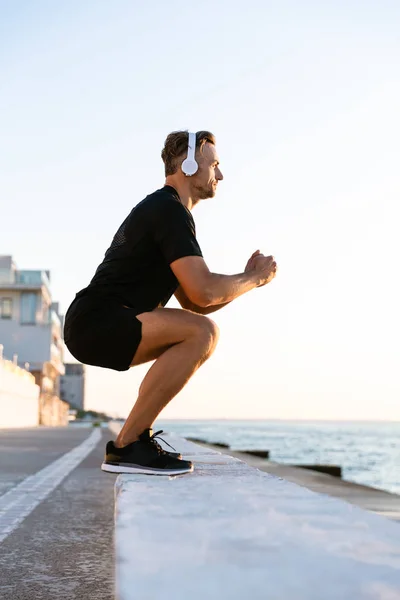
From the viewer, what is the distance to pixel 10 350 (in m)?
65.2

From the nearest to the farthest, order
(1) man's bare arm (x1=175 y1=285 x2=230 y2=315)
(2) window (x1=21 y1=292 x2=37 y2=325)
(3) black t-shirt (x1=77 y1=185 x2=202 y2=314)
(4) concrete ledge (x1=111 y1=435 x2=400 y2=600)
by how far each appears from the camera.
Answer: (4) concrete ledge (x1=111 y1=435 x2=400 y2=600)
(3) black t-shirt (x1=77 y1=185 x2=202 y2=314)
(1) man's bare arm (x1=175 y1=285 x2=230 y2=315)
(2) window (x1=21 y1=292 x2=37 y2=325)

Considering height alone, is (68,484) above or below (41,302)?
below

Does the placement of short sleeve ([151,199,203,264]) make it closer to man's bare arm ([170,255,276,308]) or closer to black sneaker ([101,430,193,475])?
man's bare arm ([170,255,276,308])

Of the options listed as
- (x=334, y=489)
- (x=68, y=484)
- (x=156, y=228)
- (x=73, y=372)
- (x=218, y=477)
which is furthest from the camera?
(x=73, y=372)

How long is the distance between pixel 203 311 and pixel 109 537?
5.51 ft

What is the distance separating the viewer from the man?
384cm

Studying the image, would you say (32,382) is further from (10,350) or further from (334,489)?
(334,489)

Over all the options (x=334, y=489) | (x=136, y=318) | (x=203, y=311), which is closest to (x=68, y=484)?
(x=334, y=489)

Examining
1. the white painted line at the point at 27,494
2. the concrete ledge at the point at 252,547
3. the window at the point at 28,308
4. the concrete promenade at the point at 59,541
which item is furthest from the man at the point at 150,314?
the window at the point at 28,308

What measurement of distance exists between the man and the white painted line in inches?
63.8

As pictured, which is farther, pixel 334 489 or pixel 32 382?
pixel 32 382

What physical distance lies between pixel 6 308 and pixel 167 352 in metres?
62.7

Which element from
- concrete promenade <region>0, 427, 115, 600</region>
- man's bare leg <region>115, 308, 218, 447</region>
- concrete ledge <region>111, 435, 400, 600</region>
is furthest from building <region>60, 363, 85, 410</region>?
concrete ledge <region>111, 435, 400, 600</region>

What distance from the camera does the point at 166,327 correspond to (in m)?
3.90
